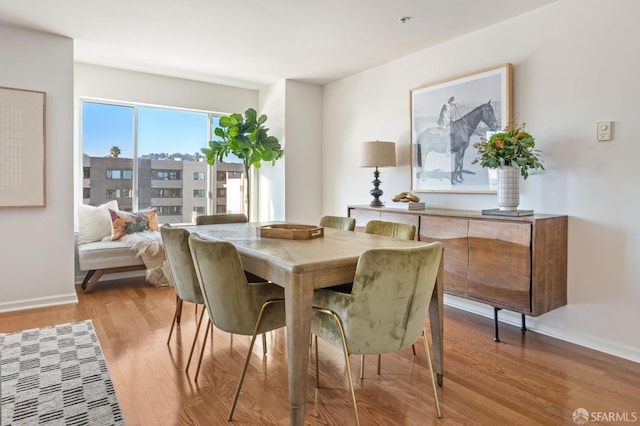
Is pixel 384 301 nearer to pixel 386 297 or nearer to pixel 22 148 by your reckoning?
pixel 386 297

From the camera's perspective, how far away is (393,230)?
275 centimetres

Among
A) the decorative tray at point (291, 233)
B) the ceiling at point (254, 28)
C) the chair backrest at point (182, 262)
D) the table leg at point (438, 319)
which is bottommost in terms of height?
the table leg at point (438, 319)

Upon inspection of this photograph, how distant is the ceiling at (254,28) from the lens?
9.80 ft

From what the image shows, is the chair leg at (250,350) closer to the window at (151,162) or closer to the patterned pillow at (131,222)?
the patterned pillow at (131,222)

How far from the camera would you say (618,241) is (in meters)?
2.61

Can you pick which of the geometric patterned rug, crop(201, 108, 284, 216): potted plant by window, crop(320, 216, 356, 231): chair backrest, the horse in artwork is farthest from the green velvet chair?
crop(201, 108, 284, 216): potted plant by window

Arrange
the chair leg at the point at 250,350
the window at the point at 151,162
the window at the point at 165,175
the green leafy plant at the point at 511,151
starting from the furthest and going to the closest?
the window at the point at 165,175, the window at the point at 151,162, the green leafy plant at the point at 511,151, the chair leg at the point at 250,350

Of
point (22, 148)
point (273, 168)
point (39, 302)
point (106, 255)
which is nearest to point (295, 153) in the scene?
point (273, 168)

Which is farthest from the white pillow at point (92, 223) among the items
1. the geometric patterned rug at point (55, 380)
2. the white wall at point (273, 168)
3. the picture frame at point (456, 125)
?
the picture frame at point (456, 125)

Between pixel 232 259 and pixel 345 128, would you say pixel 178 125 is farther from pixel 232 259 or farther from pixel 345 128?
pixel 232 259

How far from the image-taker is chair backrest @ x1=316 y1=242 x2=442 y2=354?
164cm

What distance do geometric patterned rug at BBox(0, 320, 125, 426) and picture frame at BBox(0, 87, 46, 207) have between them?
4.17 feet

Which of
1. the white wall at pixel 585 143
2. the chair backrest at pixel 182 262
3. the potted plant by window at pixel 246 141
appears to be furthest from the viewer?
the potted plant by window at pixel 246 141

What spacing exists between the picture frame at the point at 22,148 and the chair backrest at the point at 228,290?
2479 mm
